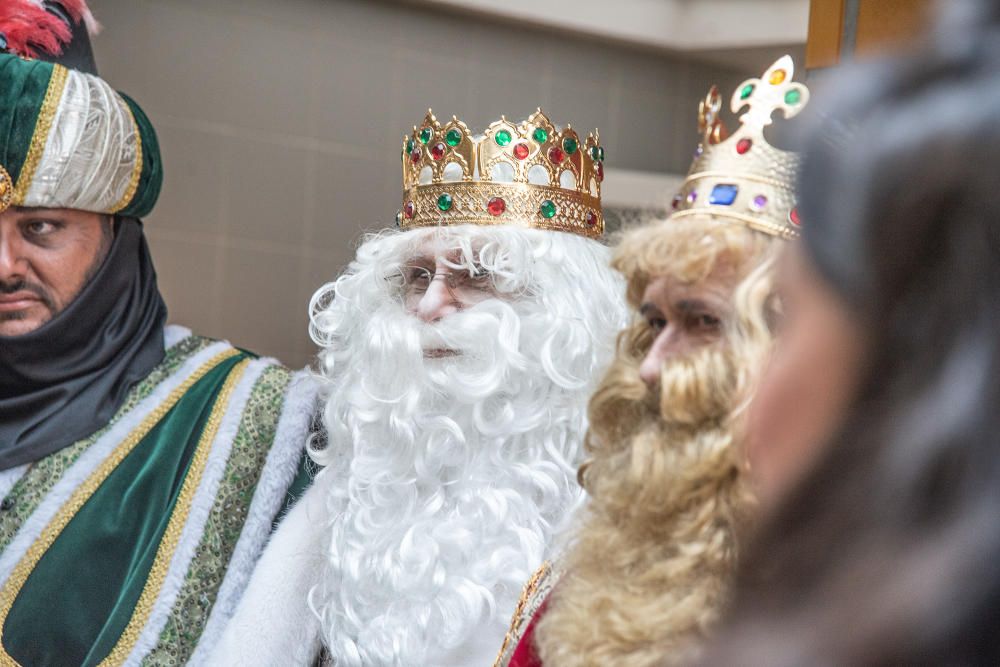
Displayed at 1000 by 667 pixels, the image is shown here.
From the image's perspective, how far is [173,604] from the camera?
294cm

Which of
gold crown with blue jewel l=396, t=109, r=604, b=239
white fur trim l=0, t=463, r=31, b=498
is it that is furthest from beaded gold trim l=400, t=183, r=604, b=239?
white fur trim l=0, t=463, r=31, b=498

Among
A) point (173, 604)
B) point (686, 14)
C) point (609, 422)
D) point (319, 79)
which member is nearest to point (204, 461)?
point (173, 604)

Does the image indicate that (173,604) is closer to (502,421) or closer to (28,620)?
(28,620)

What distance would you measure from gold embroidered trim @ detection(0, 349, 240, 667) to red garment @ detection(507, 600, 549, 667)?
1.48 m

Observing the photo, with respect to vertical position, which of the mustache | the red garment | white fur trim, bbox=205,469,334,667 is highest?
the mustache

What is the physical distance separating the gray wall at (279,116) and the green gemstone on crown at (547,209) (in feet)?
7.29

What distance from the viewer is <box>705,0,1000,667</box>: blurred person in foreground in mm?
611

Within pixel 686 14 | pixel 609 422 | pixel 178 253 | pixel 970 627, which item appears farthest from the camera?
pixel 686 14

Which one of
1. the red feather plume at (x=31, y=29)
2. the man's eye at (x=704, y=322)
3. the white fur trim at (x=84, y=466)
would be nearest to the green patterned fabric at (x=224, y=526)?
the white fur trim at (x=84, y=466)

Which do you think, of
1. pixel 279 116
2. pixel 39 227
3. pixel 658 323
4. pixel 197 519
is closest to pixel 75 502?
pixel 197 519

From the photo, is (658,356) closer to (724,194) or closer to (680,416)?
(680,416)

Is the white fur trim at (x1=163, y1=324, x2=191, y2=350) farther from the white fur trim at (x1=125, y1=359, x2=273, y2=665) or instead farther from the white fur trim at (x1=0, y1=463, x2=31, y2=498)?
the white fur trim at (x1=0, y1=463, x2=31, y2=498)

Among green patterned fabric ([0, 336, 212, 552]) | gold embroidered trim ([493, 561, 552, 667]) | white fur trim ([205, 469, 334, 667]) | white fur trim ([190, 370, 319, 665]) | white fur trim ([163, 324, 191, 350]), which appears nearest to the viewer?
gold embroidered trim ([493, 561, 552, 667])

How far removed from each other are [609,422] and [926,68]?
118 cm
